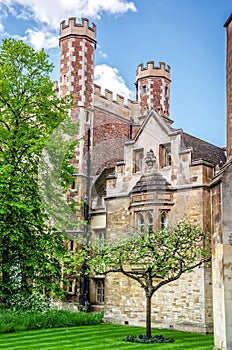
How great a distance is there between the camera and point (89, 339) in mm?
14727

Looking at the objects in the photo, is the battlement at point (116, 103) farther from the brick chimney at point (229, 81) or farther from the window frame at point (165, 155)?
the brick chimney at point (229, 81)

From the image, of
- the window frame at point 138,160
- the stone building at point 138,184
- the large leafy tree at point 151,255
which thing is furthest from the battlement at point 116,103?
the large leafy tree at point 151,255

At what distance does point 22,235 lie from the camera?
1648 centimetres

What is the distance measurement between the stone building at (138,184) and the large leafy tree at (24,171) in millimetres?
2762

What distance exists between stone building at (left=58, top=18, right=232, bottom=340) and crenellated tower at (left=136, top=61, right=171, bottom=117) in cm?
408

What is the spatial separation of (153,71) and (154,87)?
100 centimetres

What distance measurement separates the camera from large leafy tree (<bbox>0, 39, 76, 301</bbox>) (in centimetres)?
1692

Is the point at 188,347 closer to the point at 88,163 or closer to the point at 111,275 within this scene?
the point at 111,275

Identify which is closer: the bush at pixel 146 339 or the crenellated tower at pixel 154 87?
the bush at pixel 146 339

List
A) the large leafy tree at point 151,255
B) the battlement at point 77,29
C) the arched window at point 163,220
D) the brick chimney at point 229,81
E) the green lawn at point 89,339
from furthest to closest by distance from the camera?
the battlement at point 77,29 < the arched window at point 163,220 < the large leafy tree at point 151,255 < the green lawn at point 89,339 < the brick chimney at point 229,81

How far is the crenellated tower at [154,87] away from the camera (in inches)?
1188

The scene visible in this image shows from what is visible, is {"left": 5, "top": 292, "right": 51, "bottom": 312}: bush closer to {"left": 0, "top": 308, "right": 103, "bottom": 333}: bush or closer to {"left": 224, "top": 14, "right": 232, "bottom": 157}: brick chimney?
{"left": 0, "top": 308, "right": 103, "bottom": 333}: bush

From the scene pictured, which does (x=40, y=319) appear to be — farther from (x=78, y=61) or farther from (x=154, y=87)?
(x=154, y=87)

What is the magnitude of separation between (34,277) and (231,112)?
910 centimetres
